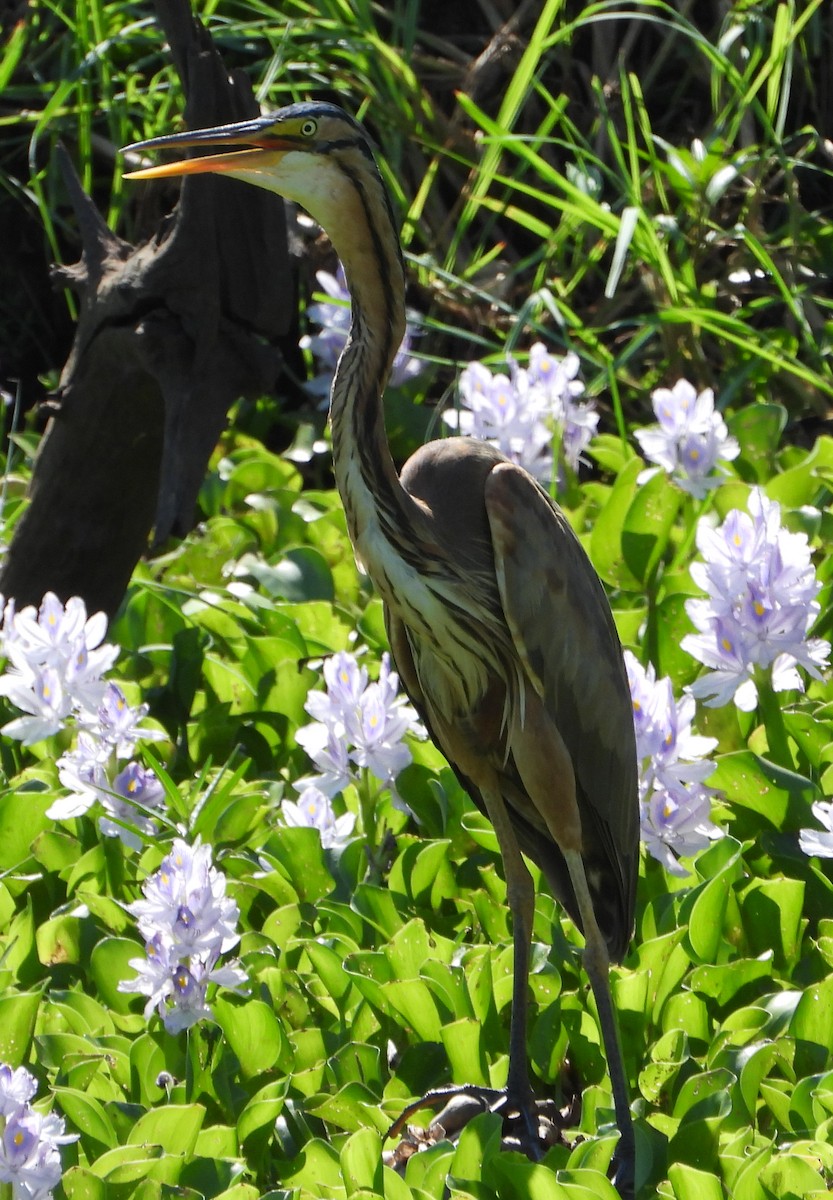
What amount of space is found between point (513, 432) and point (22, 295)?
2.25m

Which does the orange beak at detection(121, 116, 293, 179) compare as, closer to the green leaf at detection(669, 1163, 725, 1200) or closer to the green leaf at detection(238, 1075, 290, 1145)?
the green leaf at detection(238, 1075, 290, 1145)

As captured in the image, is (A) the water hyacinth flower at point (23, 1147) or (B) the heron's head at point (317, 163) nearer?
(A) the water hyacinth flower at point (23, 1147)

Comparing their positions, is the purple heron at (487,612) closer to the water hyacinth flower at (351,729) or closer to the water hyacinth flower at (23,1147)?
the water hyacinth flower at (351,729)

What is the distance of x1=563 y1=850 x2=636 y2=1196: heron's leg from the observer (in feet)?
7.17

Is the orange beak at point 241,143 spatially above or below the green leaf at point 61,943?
above

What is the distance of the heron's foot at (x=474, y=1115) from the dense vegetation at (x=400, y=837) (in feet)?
0.16

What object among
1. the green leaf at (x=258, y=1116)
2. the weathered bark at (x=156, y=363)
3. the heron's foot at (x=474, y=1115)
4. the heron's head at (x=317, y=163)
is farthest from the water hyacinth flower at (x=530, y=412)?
the green leaf at (x=258, y=1116)

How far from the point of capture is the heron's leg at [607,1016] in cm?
219

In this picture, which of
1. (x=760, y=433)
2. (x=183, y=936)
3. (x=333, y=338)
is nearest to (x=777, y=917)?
(x=183, y=936)

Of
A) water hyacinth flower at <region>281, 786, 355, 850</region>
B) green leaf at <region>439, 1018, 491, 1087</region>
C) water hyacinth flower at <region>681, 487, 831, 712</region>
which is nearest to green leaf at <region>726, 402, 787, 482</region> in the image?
water hyacinth flower at <region>681, 487, 831, 712</region>

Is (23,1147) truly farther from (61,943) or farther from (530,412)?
(530,412)

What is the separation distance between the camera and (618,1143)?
86.6 inches

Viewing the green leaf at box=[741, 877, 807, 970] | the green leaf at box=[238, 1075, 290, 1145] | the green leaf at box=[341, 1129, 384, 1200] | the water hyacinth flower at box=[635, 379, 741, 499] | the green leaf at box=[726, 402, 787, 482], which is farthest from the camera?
the green leaf at box=[726, 402, 787, 482]

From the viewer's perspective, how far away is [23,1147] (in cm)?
190
